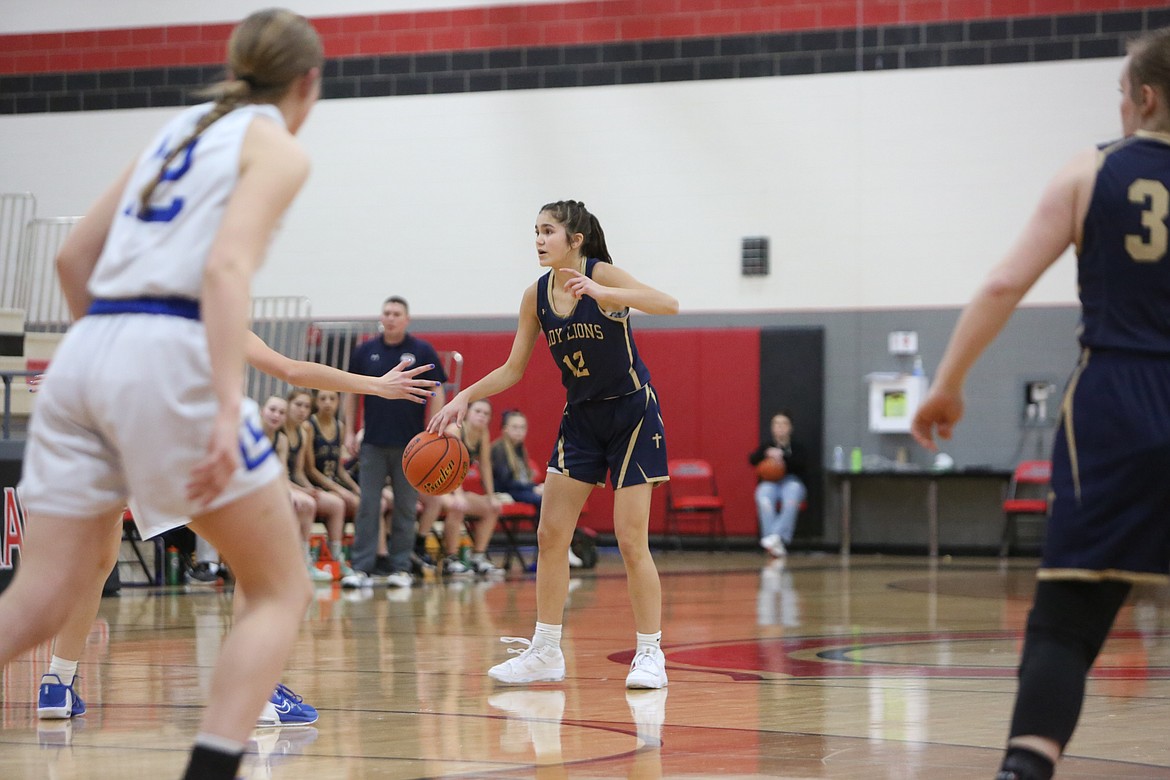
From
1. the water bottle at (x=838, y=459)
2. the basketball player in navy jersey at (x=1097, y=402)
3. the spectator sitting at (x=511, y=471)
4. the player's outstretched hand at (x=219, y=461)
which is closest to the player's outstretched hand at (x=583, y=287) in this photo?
the basketball player in navy jersey at (x=1097, y=402)

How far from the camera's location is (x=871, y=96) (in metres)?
15.8

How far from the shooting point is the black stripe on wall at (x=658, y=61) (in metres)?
15.4

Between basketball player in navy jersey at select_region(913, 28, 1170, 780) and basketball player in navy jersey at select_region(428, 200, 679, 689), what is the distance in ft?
8.42

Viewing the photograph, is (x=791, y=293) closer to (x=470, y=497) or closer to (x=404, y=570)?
(x=470, y=497)

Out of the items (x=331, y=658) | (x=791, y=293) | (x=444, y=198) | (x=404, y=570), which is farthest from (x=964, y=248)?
(x=331, y=658)

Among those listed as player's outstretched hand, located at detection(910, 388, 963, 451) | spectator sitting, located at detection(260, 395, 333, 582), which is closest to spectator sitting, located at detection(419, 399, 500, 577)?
spectator sitting, located at detection(260, 395, 333, 582)

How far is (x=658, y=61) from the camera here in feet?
53.7

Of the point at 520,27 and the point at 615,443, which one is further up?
the point at 520,27

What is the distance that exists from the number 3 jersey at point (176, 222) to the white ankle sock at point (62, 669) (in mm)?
2168

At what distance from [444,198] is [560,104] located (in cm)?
180

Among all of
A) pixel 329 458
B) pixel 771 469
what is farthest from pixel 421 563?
pixel 771 469

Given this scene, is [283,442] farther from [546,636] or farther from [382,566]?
[546,636]

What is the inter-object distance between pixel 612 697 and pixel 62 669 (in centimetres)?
184

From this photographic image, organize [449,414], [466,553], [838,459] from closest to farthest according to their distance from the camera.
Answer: [449,414]
[466,553]
[838,459]
